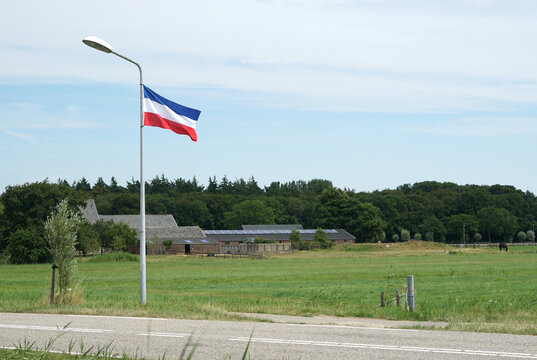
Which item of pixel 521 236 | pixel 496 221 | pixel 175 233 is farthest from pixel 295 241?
pixel 521 236

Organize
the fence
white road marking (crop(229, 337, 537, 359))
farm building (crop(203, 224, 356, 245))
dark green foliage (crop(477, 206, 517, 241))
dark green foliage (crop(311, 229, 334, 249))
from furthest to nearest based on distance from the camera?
1. dark green foliage (crop(477, 206, 517, 241))
2. farm building (crop(203, 224, 356, 245))
3. dark green foliage (crop(311, 229, 334, 249))
4. the fence
5. white road marking (crop(229, 337, 537, 359))

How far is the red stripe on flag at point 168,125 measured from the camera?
760 inches

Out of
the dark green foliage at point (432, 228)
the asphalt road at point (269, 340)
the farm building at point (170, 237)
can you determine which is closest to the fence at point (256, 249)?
the farm building at point (170, 237)

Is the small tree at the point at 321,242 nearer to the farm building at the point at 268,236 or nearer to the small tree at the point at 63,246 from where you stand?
the farm building at the point at 268,236

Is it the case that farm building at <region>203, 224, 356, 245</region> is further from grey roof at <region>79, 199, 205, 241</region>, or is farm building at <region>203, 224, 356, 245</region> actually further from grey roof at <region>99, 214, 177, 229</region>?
grey roof at <region>79, 199, 205, 241</region>

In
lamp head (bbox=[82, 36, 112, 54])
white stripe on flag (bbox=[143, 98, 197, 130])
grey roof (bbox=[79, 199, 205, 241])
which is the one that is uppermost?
lamp head (bbox=[82, 36, 112, 54])

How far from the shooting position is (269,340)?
38.9ft

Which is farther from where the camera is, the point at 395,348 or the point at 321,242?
the point at 321,242

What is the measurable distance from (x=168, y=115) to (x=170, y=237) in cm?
10692

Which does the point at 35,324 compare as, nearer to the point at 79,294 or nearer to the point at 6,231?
the point at 79,294

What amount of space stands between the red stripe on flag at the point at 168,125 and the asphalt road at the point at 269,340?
6.49m

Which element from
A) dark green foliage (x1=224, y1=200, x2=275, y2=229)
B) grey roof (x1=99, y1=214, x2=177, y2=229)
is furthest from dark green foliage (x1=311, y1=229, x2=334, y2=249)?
dark green foliage (x1=224, y1=200, x2=275, y2=229)

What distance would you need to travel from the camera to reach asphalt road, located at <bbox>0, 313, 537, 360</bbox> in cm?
1038

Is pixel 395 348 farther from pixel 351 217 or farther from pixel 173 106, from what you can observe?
pixel 351 217
